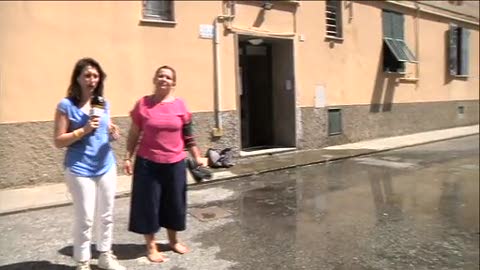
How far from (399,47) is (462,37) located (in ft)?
13.6

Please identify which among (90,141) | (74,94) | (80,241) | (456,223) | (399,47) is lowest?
(456,223)

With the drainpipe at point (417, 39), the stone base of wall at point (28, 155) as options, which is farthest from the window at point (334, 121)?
the stone base of wall at point (28, 155)

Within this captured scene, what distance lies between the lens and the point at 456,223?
6281 mm

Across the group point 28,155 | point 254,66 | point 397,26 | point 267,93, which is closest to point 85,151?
point 28,155

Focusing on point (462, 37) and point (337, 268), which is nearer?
point (337, 268)

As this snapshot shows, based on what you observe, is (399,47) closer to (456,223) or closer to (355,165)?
(355,165)

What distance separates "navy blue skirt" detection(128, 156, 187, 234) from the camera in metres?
4.36

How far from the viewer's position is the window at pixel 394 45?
566 inches

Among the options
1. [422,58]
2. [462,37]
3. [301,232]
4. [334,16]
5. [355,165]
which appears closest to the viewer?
[301,232]

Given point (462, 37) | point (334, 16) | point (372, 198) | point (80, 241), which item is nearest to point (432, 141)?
point (334, 16)

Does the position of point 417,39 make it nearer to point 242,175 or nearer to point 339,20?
point 339,20

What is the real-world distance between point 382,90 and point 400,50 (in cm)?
122

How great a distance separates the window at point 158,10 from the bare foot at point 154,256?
17.7ft

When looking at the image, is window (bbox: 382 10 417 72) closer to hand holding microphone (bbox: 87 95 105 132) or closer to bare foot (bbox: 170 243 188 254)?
bare foot (bbox: 170 243 188 254)
